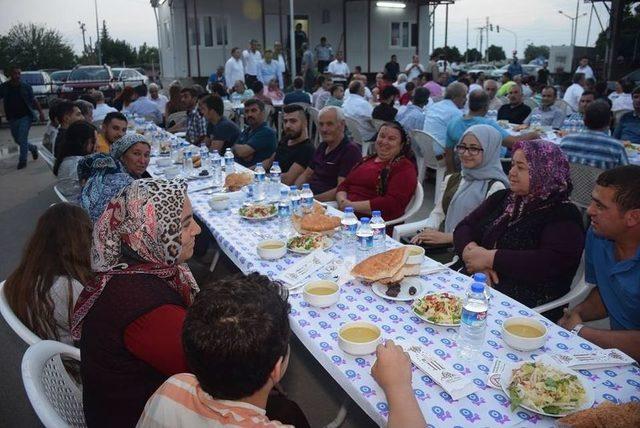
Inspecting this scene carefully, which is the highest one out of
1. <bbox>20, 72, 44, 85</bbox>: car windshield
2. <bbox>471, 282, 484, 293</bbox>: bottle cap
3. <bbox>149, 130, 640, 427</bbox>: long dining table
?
<bbox>20, 72, 44, 85</bbox>: car windshield

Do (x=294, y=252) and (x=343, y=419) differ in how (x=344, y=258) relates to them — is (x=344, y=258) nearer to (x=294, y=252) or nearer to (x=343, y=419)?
(x=294, y=252)

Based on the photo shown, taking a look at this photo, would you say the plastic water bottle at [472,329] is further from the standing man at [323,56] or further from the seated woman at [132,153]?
the standing man at [323,56]

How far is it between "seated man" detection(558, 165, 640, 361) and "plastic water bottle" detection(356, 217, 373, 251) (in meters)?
1.05

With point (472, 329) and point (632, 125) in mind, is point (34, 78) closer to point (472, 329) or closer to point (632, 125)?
point (632, 125)

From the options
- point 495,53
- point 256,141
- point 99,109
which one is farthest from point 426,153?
point 495,53

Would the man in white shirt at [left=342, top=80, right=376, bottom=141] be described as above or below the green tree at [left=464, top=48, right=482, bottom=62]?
below

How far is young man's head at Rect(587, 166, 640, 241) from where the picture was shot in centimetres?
202

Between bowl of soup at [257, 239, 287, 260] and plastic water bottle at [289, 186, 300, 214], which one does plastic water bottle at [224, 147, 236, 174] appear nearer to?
plastic water bottle at [289, 186, 300, 214]

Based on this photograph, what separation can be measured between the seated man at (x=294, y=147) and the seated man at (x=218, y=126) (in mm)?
1312

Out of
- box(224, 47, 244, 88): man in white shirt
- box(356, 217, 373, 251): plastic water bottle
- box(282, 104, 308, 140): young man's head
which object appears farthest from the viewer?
box(224, 47, 244, 88): man in white shirt

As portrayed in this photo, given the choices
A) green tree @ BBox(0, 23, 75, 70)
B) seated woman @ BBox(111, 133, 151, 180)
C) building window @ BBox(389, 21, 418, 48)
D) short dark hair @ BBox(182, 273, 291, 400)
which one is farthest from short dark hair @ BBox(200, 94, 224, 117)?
green tree @ BBox(0, 23, 75, 70)

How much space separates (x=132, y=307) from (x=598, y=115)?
474cm

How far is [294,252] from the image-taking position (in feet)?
8.68

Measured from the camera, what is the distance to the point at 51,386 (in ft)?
5.43
